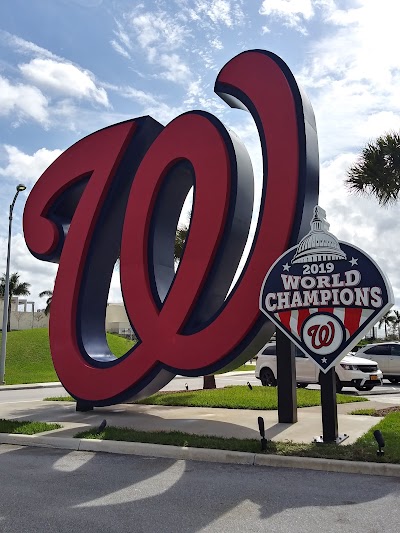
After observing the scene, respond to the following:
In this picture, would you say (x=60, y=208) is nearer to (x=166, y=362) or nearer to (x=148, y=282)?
(x=148, y=282)

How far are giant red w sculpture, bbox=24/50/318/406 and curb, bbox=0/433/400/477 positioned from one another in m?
1.99

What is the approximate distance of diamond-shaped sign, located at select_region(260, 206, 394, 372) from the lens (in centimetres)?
833

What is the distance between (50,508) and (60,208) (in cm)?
894

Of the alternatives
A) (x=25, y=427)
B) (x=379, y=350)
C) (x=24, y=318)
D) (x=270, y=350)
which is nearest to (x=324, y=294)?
(x=25, y=427)

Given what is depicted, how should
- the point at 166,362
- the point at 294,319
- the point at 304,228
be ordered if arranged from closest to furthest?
1. the point at 294,319
2. the point at 304,228
3. the point at 166,362

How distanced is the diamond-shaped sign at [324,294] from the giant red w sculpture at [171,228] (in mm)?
724

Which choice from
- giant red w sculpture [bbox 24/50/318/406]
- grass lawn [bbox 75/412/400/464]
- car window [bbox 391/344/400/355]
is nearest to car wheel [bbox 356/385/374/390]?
car window [bbox 391/344/400/355]

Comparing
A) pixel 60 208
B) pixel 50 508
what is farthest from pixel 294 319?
pixel 60 208

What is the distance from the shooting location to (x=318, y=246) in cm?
878

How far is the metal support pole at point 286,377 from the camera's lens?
10.4 metres

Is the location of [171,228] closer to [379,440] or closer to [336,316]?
[336,316]

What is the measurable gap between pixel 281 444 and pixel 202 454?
1242 mm

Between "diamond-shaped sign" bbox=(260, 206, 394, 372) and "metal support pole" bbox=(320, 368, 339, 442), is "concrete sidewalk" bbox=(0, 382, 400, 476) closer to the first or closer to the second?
"metal support pole" bbox=(320, 368, 339, 442)

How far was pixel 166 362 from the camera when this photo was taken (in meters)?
10.7
